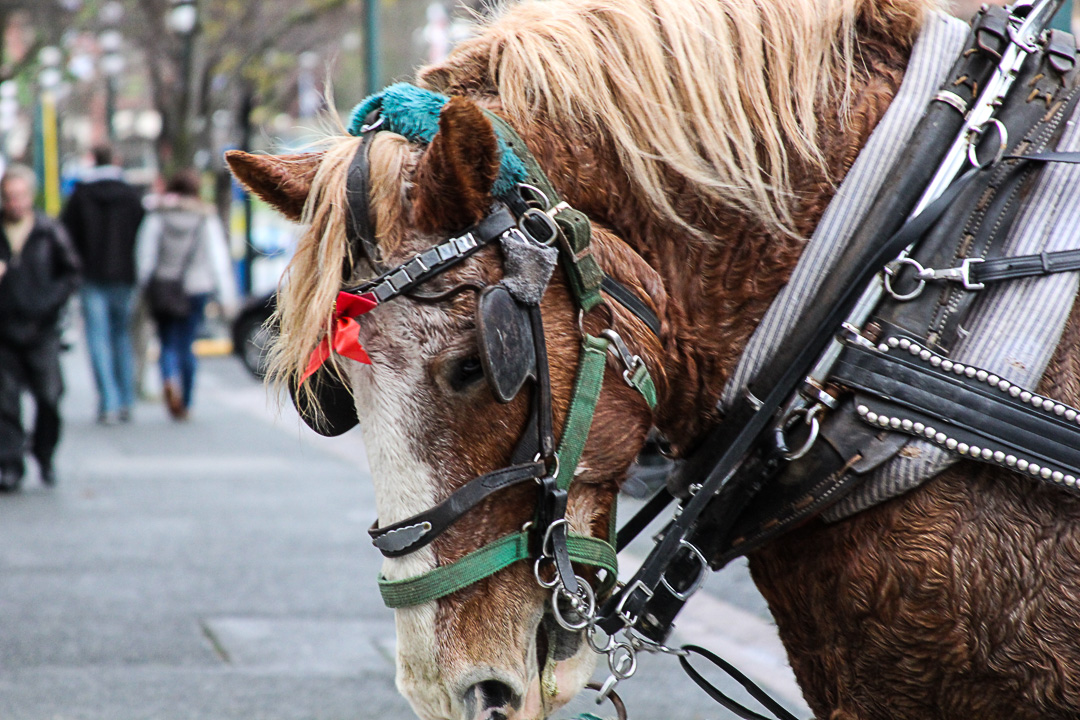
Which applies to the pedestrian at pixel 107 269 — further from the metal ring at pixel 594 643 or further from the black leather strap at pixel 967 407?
the black leather strap at pixel 967 407

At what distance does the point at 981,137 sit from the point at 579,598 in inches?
36.2

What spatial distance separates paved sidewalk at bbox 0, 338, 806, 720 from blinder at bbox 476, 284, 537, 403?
2.22ft

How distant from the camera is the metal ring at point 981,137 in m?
1.73

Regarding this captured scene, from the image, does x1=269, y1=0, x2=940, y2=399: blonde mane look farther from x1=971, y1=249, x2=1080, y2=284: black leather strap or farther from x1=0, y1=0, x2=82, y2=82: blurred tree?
x1=0, y1=0, x2=82, y2=82: blurred tree

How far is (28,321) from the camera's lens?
7855mm

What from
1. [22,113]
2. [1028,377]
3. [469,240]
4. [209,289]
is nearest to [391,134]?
[469,240]

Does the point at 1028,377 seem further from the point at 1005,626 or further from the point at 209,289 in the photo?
the point at 209,289

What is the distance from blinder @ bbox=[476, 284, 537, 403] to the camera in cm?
167

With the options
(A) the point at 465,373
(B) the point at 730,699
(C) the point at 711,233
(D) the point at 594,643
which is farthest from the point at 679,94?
(B) the point at 730,699

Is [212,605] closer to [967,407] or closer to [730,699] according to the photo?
[730,699]

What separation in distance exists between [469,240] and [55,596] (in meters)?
4.44

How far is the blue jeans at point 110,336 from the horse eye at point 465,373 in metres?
9.18

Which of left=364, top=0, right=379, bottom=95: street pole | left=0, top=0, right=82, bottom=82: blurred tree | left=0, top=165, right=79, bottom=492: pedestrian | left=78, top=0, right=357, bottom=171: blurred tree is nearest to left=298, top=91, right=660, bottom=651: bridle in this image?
left=0, top=165, right=79, bottom=492: pedestrian

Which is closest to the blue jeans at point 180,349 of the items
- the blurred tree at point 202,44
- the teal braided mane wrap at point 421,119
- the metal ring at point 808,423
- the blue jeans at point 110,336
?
the blue jeans at point 110,336
